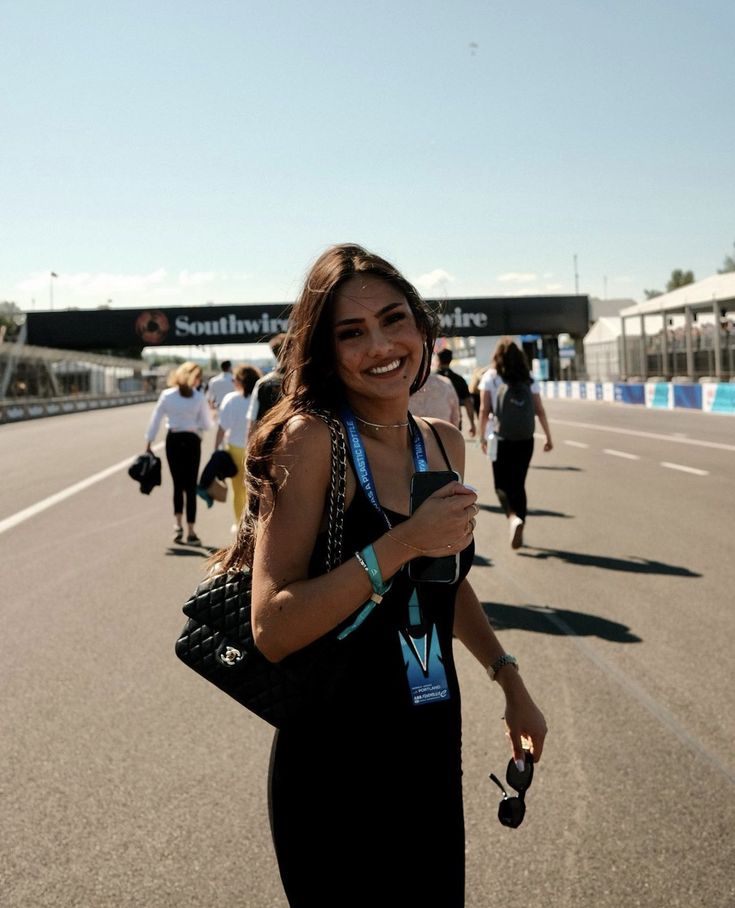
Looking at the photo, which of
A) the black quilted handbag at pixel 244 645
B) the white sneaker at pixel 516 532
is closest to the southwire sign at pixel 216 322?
the white sneaker at pixel 516 532

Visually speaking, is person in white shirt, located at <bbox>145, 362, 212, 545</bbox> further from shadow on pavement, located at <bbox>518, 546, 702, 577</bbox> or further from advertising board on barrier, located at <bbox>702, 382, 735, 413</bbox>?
advertising board on barrier, located at <bbox>702, 382, 735, 413</bbox>

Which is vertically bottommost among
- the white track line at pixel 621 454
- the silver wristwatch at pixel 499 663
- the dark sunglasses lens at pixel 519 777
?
the white track line at pixel 621 454

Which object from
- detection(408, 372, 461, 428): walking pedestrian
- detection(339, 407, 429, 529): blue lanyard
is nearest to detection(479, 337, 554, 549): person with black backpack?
detection(408, 372, 461, 428): walking pedestrian

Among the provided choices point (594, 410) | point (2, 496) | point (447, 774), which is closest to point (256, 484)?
point (447, 774)

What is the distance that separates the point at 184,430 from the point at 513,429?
3.40 meters

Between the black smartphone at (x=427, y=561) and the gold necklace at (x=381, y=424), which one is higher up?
the gold necklace at (x=381, y=424)

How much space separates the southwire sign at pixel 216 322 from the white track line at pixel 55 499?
40.2 m

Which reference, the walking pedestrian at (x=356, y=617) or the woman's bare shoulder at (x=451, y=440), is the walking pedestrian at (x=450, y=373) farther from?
the walking pedestrian at (x=356, y=617)

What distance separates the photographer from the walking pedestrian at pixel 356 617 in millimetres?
1938

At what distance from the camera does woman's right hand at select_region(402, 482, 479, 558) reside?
193cm

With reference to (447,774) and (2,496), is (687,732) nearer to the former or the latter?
(447,774)

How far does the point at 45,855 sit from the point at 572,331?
6030 cm

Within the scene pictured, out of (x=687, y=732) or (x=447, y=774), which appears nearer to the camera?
(x=447, y=774)

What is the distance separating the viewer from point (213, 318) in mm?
61031
